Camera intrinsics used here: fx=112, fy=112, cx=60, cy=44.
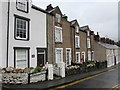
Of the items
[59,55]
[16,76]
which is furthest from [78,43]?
[16,76]

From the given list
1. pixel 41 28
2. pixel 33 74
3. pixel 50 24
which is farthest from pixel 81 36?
pixel 33 74

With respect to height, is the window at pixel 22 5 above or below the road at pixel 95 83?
above

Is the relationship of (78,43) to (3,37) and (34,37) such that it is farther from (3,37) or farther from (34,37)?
(3,37)

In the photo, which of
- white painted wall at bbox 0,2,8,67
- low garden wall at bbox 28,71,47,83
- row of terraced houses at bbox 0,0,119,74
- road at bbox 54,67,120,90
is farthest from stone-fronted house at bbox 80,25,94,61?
white painted wall at bbox 0,2,8,67

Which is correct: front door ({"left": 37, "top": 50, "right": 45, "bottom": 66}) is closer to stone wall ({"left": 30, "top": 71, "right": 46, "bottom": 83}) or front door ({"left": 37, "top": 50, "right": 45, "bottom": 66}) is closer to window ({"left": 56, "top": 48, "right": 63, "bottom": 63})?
window ({"left": 56, "top": 48, "right": 63, "bottom": 63})

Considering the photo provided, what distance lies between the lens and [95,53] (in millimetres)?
24859

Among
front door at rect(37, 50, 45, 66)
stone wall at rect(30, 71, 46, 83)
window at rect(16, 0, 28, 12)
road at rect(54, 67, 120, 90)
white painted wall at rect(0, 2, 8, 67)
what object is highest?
window at rect(16, 0, 28, 12)

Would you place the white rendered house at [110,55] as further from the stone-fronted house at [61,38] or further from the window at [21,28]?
the window at [21,28]

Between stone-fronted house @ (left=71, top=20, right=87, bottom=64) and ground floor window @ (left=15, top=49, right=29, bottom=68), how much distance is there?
849cm

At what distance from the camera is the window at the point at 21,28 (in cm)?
1074

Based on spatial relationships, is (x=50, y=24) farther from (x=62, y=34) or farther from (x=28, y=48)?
(x=28, y=48)

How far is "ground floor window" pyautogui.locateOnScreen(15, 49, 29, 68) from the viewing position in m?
10.6

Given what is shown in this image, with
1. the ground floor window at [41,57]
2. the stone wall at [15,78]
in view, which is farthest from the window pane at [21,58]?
the stone wall at [15,78]

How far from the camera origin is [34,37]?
12164 mm
